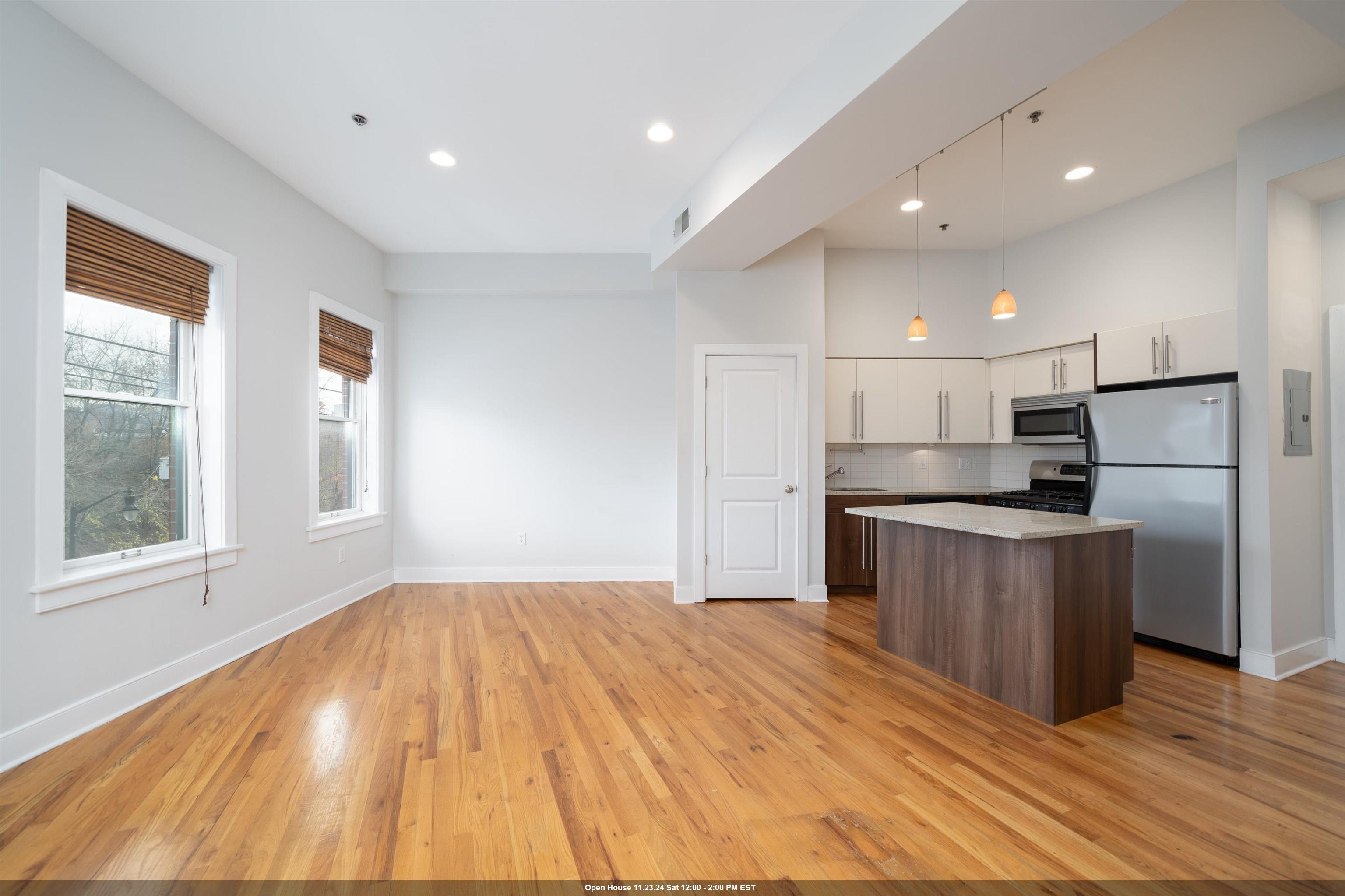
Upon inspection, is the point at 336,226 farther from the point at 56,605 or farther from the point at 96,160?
the point at 56,605

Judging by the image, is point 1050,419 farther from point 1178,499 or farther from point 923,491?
point 1178,499

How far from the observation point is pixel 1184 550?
11.6 feet

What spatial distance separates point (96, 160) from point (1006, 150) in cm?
504

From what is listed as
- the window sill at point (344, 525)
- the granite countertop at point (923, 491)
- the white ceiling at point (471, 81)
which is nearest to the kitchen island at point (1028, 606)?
the granite countertop at point (923, 491)

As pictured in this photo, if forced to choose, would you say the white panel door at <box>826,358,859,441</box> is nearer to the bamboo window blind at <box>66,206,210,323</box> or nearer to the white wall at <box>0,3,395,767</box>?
the white wall at <box>0,3,395,767</box>

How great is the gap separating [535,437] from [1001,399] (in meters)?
4.54

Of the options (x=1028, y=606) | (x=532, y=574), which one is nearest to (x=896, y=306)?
(x=1028, y=606)

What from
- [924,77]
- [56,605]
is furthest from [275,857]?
[924,77]

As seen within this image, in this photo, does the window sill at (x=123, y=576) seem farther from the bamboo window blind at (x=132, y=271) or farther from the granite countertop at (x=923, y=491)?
the granite countertop at (x=923, y=491)

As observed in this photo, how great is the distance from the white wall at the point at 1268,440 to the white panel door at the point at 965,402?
208 centimetres

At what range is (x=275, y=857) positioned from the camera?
177 cm

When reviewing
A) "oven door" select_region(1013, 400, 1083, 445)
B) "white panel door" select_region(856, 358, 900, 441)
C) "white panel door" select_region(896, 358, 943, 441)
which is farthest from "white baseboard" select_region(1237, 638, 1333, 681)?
"white panel door" select_region(856, 358, 900, 441)

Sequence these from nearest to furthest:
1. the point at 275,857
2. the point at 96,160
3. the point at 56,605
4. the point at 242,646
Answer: the point at 275,857, the point at 56,605, the point at 96,160, the point at 242,646

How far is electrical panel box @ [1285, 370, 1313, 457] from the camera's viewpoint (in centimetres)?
331
